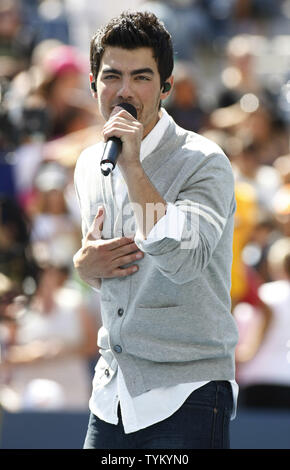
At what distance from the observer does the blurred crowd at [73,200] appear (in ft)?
15.8

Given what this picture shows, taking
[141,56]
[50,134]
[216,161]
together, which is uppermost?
[50,134]

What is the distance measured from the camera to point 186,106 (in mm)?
7020

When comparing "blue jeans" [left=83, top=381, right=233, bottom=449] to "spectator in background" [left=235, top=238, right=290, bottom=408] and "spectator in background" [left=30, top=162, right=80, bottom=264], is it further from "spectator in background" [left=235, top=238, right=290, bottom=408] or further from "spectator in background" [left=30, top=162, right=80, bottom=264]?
"spectator in background" [left=30, top=162, right=80, bottom=264]

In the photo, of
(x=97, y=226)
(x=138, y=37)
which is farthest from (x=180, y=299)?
(x=138, y=37)

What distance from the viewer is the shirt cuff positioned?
218cm

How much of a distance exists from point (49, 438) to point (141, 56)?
2.70 meters

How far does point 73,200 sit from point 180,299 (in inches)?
136

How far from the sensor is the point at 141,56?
7.88 feet

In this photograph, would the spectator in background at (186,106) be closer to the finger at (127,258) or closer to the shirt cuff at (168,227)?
the finger at (127,258)

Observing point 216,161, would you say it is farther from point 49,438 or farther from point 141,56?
point 49,438

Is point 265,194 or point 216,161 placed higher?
point 265,194

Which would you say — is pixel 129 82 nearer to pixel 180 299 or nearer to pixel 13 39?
pixel 180 299

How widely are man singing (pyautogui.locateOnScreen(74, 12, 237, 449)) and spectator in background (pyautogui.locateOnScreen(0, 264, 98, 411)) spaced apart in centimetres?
243
